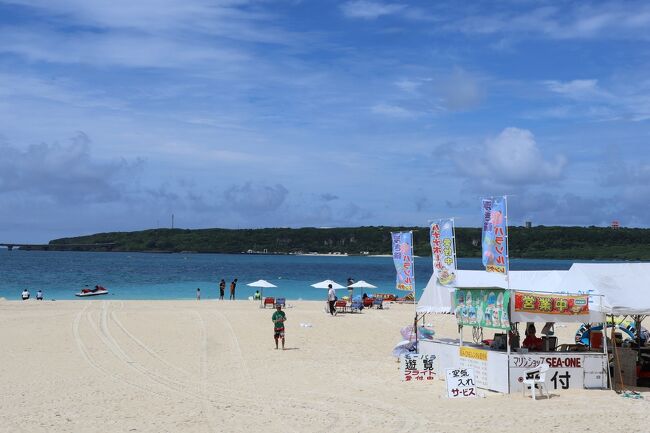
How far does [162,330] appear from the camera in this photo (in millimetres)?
24453

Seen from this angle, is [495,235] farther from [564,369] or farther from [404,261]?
[404,261]

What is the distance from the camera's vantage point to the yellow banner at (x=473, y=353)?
14.8 metres

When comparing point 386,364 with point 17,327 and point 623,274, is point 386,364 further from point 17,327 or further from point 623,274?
point 17,327

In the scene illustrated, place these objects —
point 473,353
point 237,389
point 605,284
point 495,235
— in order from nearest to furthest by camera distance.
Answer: point 495,235 → point 605,284 → point 237,389 → point 473,353

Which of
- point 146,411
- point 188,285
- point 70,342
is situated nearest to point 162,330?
point 70,342

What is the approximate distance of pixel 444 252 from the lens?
1609cm

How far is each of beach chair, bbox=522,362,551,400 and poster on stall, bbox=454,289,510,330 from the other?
0.96 m

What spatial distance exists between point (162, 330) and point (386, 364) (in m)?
9.34

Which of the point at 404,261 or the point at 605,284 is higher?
the point at 404,261

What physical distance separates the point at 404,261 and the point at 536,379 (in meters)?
6.04

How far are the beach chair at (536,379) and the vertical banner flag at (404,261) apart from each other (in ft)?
16.9

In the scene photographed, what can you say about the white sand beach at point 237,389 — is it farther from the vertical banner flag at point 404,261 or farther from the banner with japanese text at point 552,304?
the vertical banner flag at point 404,261

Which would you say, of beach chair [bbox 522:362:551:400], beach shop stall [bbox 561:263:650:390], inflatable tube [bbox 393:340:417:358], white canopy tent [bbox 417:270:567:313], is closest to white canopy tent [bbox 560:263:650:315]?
beach shop stall [bbox 561:263:650:390]

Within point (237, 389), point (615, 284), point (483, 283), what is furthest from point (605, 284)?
point (237, 389)
